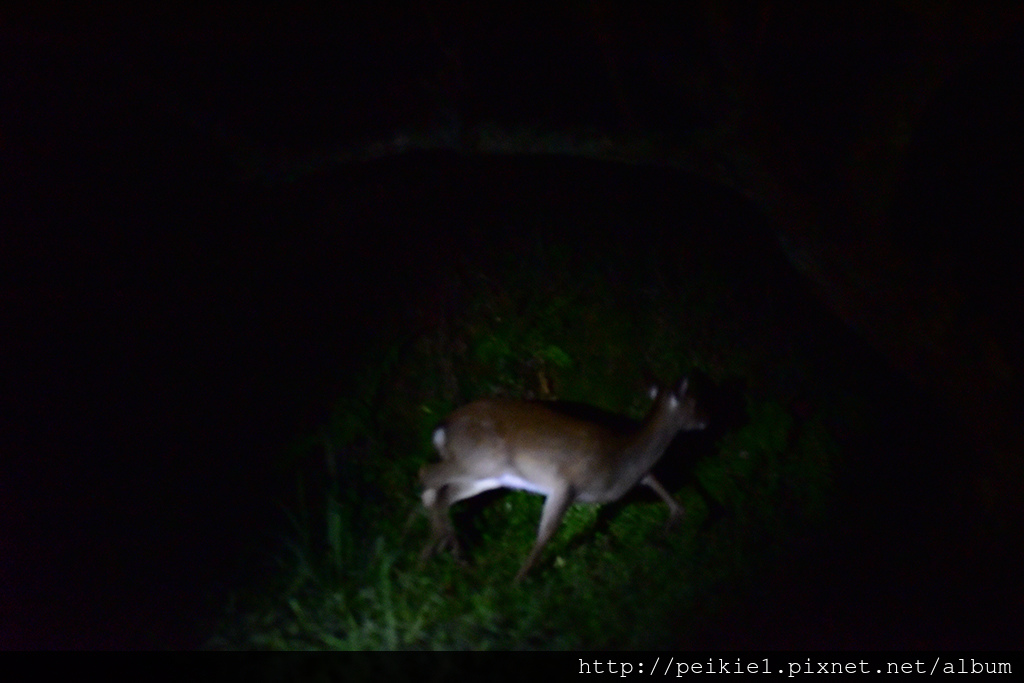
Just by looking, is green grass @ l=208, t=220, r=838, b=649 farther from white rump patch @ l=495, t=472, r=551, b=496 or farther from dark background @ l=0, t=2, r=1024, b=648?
white rump patch @ l=495, t=472, r=551, b=496

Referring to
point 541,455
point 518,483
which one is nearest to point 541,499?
point 518,483

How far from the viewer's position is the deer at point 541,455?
625 cm

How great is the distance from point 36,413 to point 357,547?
2432 millimetres

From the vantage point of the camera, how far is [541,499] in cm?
714

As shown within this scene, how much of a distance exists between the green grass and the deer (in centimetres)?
35

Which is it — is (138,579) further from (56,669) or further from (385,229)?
(385,229)

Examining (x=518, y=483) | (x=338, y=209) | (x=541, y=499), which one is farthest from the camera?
(x=338, y=209)

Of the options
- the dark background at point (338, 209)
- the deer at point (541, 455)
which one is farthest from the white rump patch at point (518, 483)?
the dark background at point (338, 209)

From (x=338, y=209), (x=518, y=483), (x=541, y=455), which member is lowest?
(x=518, y=483)

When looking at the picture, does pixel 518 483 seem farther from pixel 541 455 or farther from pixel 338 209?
pixel 338 209

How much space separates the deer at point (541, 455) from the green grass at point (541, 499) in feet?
1.14

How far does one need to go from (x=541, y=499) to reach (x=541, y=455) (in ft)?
3.08

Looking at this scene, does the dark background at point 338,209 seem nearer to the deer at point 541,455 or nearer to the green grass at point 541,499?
the green grass at point 541,499

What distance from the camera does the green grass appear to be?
579 centimetres
